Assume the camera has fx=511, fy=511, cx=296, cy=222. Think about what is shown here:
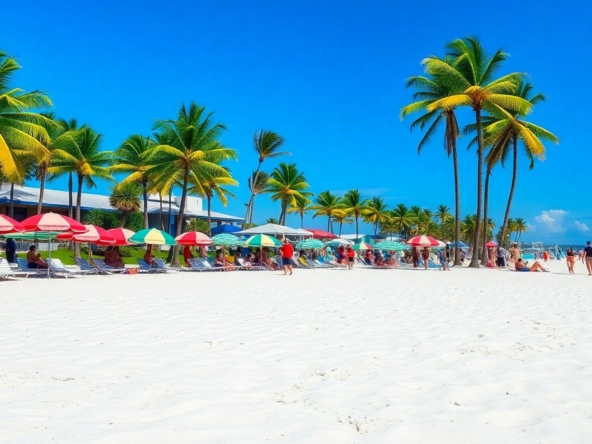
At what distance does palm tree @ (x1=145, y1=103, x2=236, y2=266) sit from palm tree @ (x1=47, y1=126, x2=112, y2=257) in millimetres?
5238

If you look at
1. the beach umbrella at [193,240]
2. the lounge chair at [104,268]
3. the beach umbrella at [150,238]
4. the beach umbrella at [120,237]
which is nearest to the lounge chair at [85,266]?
the lounge chair at [104,268]

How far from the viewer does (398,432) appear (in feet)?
11.1

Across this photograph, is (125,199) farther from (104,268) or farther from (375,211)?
(375,211)

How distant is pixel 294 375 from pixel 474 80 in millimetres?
26071

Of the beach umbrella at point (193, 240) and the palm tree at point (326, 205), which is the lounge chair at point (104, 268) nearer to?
the beach umbrella at point (193, 240)

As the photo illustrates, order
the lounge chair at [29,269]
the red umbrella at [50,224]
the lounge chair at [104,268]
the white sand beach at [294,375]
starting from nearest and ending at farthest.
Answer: the white sand beach at [294,375]
the red umbrella at [50,224]
the lounge chair at [29,269]
the lounge chair at [104,268]

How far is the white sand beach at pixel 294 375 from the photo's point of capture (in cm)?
345

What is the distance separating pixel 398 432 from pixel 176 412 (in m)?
1.61

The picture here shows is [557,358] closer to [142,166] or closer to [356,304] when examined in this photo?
[356,304]

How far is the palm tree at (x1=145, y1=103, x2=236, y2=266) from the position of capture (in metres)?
28.3

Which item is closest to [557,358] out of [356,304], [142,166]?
[356,304]

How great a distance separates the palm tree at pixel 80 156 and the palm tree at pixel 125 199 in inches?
193

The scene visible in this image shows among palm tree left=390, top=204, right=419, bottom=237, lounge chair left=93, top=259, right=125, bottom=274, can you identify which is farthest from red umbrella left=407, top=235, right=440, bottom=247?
palm tree left=390, top=204, right=419, bottom=237

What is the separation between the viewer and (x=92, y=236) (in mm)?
19750
